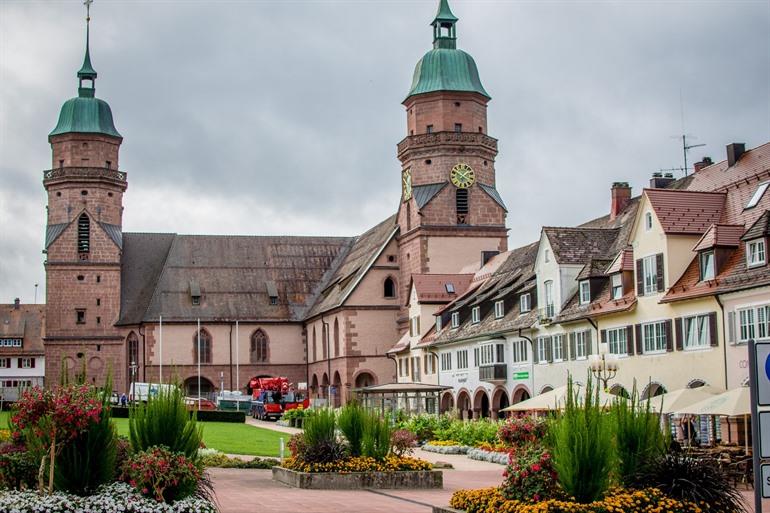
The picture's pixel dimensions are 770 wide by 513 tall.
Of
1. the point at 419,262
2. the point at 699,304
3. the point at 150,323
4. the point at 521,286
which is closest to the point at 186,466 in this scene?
the point at 699,304

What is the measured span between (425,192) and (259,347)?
24.2 metres

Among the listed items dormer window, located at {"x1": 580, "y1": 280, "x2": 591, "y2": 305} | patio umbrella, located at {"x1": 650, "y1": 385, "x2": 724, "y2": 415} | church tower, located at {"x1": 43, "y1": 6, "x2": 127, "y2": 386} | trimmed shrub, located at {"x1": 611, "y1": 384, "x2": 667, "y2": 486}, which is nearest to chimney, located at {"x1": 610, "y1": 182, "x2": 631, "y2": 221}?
dormer window, located at {"x1": 580, "y1": 280, "x2": 591, "y2": 305}

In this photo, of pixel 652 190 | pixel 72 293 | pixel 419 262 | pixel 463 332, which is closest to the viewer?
pixel 652 190

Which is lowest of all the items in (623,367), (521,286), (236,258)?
(623,367)

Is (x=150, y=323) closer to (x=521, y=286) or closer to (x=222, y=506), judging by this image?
(x=521, y=286)

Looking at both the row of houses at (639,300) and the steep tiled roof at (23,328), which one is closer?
the row of houses at (639,300)

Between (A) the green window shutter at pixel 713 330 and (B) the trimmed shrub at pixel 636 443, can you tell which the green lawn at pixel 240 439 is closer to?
(A) the green window shutter at pixel 713 330

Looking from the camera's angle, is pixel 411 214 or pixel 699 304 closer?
pixel 699 304

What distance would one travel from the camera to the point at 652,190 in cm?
4341

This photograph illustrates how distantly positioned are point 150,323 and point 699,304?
209 feet

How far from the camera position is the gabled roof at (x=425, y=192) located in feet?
273

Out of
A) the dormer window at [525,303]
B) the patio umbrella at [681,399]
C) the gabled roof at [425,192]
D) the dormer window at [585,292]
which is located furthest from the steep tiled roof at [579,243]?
the gabled roof at [425,192]

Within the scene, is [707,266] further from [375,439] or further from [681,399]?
[375,439]

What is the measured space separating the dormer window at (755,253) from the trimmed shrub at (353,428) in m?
15.7
